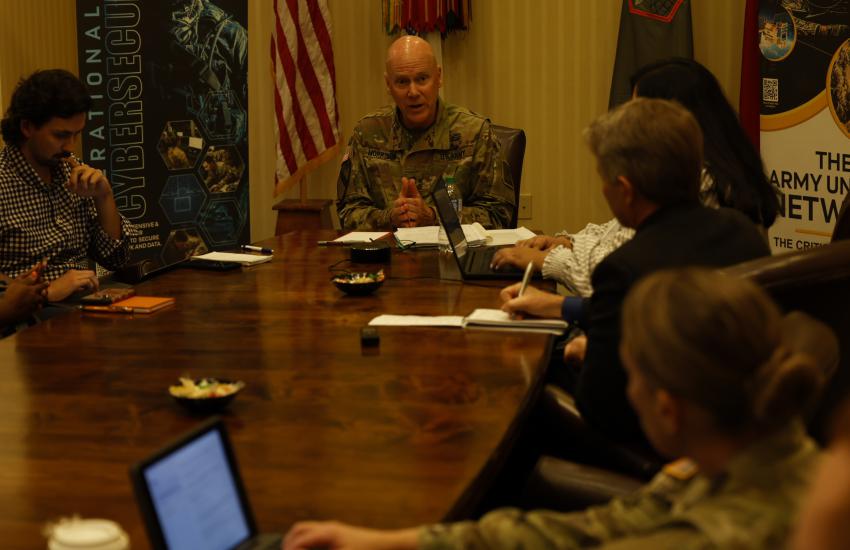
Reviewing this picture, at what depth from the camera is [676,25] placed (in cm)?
520

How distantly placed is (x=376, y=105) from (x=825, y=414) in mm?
4170

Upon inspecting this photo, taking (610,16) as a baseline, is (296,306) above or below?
below

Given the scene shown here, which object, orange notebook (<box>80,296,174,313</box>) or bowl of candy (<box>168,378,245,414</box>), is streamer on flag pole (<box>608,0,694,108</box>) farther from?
bowl of candy (<box>168,378,245,414</box>)

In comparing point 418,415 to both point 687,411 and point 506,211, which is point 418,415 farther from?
point 506,211

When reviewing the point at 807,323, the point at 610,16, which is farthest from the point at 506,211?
the point at 807,323

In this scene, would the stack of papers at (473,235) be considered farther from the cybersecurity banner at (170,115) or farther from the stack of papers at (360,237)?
the cybersecurity banner at (170,115)

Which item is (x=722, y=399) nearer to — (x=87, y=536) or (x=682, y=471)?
(x=682, y=471)

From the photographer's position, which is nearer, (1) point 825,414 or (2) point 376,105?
(1) point 825,414

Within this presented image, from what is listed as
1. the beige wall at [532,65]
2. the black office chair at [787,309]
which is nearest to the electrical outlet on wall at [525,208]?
the beige wall at [532,65]

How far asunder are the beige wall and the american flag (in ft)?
1.00

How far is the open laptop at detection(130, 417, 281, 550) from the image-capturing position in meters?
1.17

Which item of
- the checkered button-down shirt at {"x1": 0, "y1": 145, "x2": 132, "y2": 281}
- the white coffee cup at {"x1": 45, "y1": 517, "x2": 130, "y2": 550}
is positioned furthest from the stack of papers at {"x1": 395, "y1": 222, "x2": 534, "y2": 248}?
the white coffee cup at {"x1": 45, "y1": 517, "x2": 130, "y2": 550}

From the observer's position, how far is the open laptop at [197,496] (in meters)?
1.17

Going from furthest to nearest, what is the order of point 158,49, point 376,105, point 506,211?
point 376,105 → point 158,49 → point 506,211
